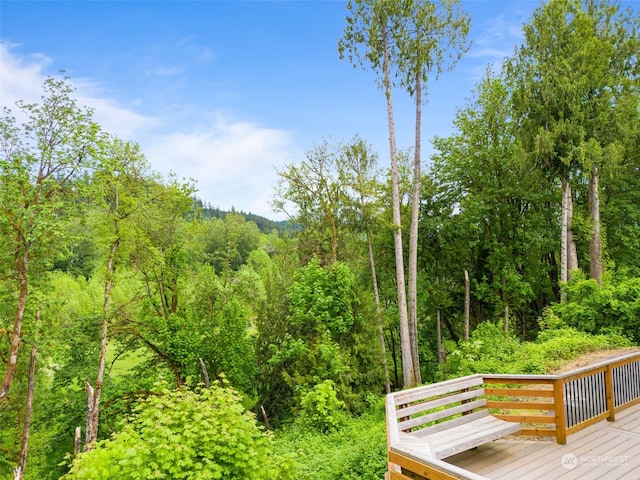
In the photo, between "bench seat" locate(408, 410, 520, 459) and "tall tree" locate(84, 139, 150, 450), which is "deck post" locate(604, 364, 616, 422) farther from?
"tall tree" locate(84, 139, 150, 450)

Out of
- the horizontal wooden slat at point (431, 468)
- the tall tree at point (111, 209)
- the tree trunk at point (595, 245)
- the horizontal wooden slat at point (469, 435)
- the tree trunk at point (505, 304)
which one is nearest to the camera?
the horizontal wooden slat at point (431, 468)

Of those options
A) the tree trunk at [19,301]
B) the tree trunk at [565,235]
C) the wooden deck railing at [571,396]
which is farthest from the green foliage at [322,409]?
the tree trunk at [565,235]

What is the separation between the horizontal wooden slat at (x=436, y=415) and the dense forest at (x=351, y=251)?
311cm

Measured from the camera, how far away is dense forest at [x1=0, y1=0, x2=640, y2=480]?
10.6m

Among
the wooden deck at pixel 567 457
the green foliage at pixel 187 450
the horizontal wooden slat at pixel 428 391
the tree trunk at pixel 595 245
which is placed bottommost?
the green foliage at pixel 187 450

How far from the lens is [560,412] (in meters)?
4.57

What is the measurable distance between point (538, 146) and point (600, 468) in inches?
471

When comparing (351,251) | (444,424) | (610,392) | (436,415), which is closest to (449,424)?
(444,424)

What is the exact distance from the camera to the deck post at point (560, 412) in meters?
4.53

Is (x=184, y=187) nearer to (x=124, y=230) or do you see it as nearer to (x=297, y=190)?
(x=124, y=230)

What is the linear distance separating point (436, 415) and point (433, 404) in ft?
0.49

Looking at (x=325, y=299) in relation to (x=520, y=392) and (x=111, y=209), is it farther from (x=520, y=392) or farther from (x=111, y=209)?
(x=520, y=392)

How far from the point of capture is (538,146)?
13258mm

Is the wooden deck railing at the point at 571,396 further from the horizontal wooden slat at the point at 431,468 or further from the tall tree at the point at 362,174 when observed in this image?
the tall tree at the point at 362,174
